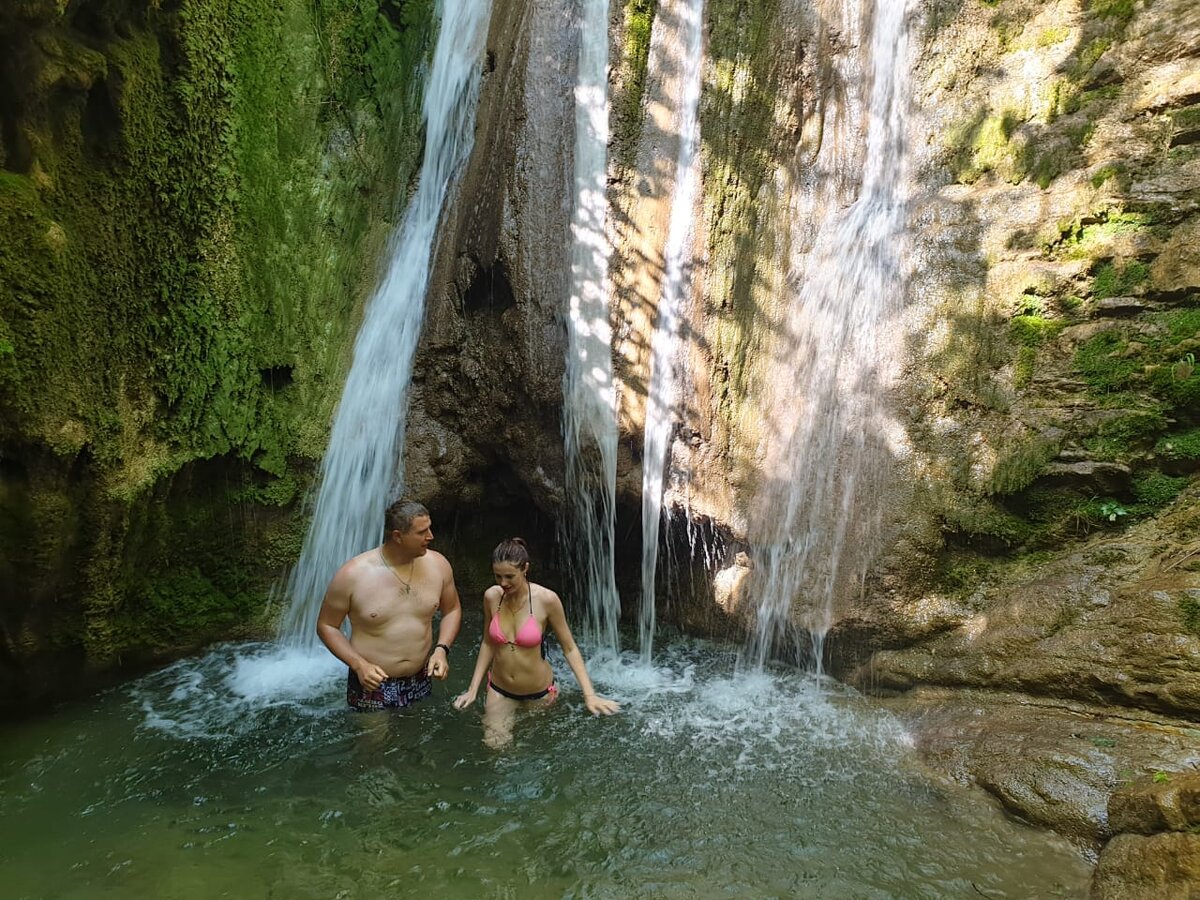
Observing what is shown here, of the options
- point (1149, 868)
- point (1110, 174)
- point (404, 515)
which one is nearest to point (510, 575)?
point (404, 515)

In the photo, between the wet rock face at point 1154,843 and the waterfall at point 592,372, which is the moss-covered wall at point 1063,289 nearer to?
the wet rock face at point 1154,843

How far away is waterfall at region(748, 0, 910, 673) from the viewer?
506 centimetres

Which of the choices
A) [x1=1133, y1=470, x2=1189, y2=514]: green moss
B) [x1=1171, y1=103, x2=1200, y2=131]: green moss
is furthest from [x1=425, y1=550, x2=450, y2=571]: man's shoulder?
[x1=1171, y1=103, x2=1200, y2=131]: green moss

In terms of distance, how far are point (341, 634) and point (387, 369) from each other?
3.38 metres

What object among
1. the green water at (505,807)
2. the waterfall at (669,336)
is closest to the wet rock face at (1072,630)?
the green water at (505,807)

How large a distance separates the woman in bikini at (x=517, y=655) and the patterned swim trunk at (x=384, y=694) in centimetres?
28

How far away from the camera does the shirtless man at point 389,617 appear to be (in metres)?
4.33

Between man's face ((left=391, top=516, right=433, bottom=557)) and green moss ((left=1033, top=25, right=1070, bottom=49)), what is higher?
green moss ((left=1033, top=25, right=1070, bottom=49))

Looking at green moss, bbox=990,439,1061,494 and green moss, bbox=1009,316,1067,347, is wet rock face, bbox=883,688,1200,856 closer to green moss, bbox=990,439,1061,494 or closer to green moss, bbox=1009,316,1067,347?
green moss, bbox=990,439,1061,494

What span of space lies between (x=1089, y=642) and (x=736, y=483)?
241 centimetres

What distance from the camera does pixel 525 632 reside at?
446 centimetres

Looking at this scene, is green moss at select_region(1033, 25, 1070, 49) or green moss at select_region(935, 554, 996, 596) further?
green moss at select_region(1033, 25, 1070, 49)

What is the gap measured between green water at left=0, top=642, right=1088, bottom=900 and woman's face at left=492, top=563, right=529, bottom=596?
0.95 meters

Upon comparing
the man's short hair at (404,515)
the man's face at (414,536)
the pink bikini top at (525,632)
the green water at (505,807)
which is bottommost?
the green water at (505,807)
